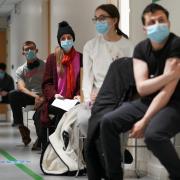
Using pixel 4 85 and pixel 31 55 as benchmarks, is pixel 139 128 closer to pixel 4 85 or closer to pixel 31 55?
pixel 31 55

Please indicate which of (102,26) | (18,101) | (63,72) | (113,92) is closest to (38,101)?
(18,101)

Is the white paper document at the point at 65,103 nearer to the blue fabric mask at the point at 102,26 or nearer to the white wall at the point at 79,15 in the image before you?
the blue fabric mask at the point at 102,26

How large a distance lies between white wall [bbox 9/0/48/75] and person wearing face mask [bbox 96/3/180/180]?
19.9ft

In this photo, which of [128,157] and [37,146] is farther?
[37,146]

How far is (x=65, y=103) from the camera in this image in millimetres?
5020

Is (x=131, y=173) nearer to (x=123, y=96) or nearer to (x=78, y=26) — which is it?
(x=123, y=96)

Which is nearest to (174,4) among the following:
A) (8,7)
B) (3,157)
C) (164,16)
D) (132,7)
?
(132,7)

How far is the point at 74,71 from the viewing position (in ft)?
17.1

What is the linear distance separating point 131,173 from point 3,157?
1757 millimetres

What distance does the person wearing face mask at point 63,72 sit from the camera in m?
5.21

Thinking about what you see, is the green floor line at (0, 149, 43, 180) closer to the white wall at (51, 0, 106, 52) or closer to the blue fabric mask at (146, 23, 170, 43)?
the white wall at (51, 0, 106, 52)

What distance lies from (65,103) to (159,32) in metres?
2.14

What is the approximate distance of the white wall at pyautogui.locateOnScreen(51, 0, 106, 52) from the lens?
6.20 meters

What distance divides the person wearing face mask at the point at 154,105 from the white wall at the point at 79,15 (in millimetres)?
2635
